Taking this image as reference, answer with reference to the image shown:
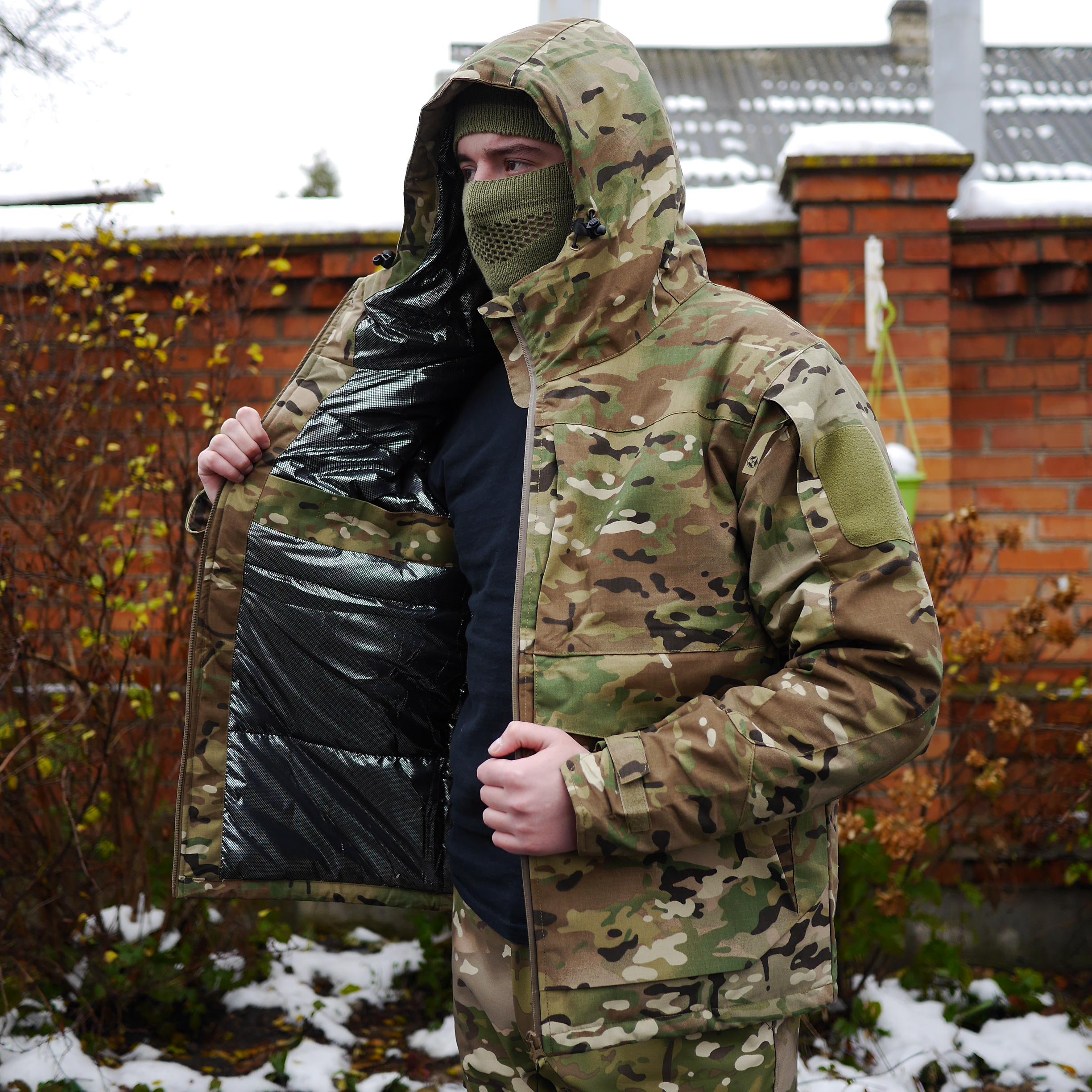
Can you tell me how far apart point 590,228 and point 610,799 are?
0.80m

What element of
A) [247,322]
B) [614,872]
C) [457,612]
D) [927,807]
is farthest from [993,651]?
[247,322]

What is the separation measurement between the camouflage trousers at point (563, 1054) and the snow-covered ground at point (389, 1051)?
1302 mm

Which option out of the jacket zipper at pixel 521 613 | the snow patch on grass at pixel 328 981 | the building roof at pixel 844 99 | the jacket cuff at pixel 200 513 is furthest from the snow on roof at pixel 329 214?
the building roof at pixel 844 99

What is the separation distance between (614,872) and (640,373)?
69cm

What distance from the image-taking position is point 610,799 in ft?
3.88

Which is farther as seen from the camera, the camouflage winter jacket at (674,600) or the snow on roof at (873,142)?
the snow on roof at (873,142)

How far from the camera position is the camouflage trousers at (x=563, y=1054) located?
1311 millimetres

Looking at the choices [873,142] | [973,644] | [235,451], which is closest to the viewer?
[235,451]

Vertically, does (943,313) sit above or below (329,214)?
Answer: below

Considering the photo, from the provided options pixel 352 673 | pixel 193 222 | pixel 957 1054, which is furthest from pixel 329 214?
pixel 957 1054

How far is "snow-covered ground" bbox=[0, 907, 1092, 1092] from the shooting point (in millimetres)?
2568

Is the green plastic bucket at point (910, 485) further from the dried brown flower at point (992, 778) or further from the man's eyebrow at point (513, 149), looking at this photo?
the man's eyebrow at point (513, 149)

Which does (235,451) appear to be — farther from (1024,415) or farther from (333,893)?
(1024,415)

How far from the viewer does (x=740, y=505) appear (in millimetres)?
1279
